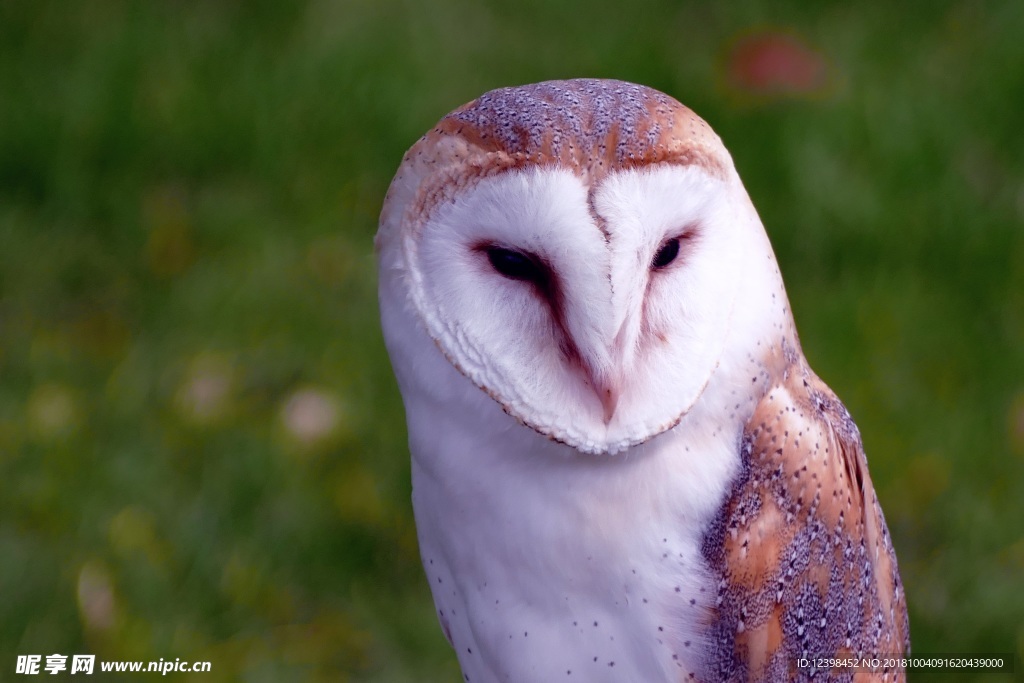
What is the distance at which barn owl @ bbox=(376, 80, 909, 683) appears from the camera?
2.91ft

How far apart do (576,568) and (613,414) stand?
20 centimetres

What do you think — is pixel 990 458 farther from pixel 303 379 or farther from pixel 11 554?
pixel 11 554

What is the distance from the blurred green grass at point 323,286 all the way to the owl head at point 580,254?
113 cm

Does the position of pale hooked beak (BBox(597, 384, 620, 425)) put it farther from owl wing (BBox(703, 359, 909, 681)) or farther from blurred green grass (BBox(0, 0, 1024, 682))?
blurred green grass (BBox(0, 0, 1024, 682))

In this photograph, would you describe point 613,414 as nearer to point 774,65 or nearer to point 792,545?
point 792,545

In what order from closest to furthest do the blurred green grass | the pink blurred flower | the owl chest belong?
the owl chest, the blurred green grass, the pink blurred flower

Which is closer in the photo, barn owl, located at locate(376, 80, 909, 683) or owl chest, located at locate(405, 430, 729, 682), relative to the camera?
barn owl, located at locate(376, 80, 909, 683)

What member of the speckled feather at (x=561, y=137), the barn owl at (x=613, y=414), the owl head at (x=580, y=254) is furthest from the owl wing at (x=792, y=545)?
the speckled feather at (x=561, y=137)

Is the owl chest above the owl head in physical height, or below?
below

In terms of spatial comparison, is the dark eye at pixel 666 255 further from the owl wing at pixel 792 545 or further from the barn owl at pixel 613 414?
the owl wing at pixel 792 545

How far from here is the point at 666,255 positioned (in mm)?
915

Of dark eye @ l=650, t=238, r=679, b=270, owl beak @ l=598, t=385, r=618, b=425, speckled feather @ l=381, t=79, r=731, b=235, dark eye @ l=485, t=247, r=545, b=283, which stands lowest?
owl beak @ l=598, t=385, r=618, b=425

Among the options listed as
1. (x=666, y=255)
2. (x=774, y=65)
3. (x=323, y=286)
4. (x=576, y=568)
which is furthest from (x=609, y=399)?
(x=774, y=65)

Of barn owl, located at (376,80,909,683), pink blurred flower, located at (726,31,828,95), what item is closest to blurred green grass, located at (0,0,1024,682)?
pink blurred flower, located at (726,31,828,95)
